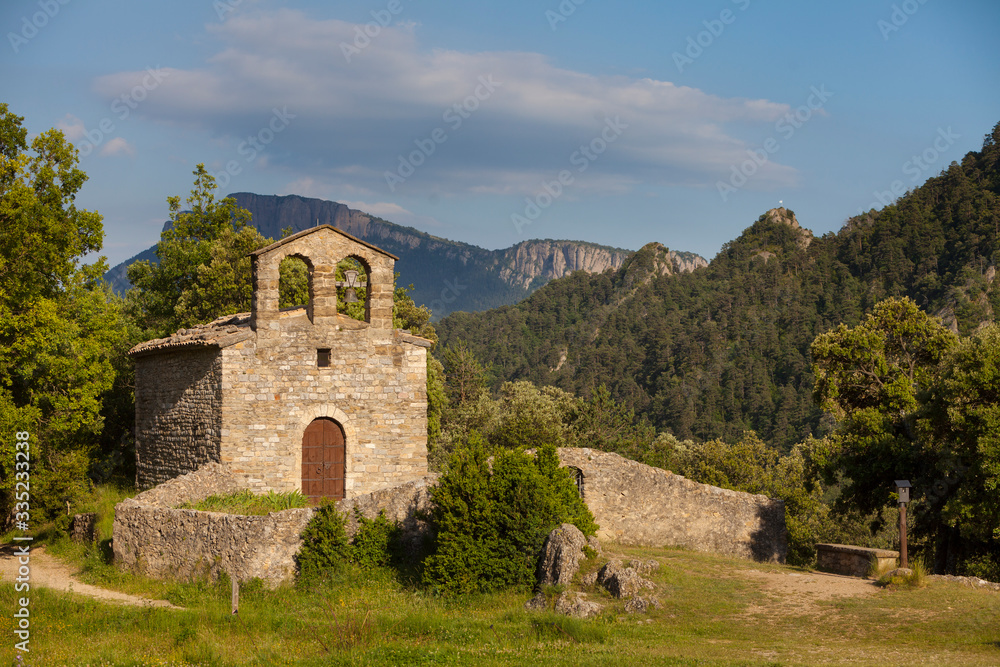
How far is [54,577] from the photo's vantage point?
15.1 meters

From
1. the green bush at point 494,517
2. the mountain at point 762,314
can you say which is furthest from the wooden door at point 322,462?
the mountain at point 762,314

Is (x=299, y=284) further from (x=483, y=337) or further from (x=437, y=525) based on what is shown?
(x=483, y=337)

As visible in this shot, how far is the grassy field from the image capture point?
31.7ft

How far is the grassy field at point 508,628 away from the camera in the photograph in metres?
9.66

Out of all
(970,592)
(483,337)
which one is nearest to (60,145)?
(970,592)

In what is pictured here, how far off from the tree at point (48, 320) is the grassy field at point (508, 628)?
18.0 feet

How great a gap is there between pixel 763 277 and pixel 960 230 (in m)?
24.2

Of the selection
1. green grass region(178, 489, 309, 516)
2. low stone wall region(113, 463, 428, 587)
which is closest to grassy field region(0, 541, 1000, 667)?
low stone wall region(113, 463, 428, 587)

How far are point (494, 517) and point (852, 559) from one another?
7456mm

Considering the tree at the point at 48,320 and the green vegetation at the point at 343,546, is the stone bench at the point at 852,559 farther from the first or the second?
the tree at the point at 48,320

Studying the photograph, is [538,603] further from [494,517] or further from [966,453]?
[966,453]

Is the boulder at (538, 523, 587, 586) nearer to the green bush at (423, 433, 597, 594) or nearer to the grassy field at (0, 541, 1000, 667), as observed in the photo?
the green bush at (423, 433, 597, 594)

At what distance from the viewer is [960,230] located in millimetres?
67562

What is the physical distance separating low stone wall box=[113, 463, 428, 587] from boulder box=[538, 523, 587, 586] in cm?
279
